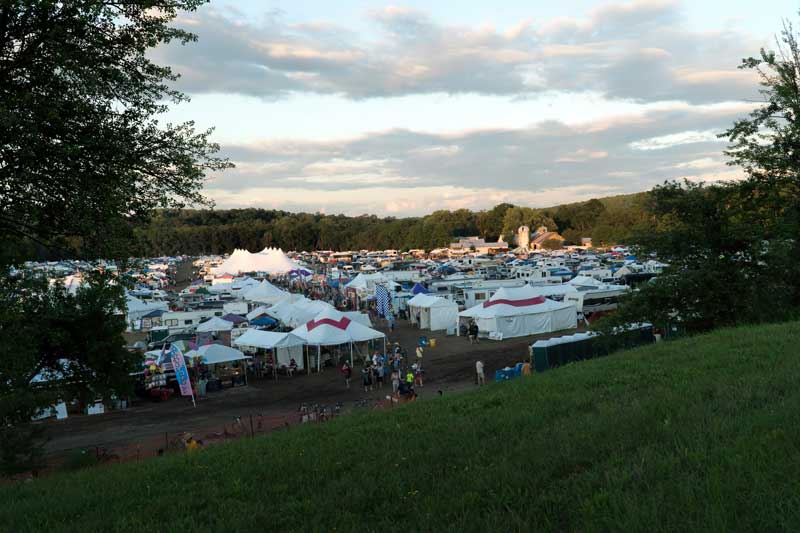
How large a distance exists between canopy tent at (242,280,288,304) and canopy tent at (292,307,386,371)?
16.7 meters

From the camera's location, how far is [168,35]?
652 cm

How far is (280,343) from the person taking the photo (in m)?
22.1

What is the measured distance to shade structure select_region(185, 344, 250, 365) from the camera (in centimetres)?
2073

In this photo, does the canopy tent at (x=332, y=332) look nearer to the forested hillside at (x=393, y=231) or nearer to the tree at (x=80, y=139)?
the tree at (x=80, y=139)

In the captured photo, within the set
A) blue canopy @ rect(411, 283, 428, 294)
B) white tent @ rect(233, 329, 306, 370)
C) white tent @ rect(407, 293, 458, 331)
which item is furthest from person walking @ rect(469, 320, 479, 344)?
blue canopy @ rect(411, 283, 428, 294)

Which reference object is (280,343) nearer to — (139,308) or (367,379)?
Answer: (367,379)

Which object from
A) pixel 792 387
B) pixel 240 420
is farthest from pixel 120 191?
pixel 240 420

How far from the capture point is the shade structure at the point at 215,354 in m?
20.7

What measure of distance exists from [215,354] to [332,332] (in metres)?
4.67

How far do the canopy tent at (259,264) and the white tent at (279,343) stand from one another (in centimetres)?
4016

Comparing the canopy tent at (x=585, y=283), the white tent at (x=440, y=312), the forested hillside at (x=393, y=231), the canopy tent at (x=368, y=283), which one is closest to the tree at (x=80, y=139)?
the white tent at (x=440, y=312)

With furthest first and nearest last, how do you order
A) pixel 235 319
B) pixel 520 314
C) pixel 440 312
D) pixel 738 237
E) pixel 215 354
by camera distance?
pixel 440 312 → pixel 235 319 → pixel 520 314 → pixel 215 354 → pixel 738 237

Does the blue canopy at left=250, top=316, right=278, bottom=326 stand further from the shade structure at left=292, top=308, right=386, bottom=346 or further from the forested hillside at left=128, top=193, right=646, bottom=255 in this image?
the forested hillside at left=128, top=193, right=646, bottom=255

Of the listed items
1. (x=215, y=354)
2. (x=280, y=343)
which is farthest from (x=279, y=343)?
(x=215, y=354)
